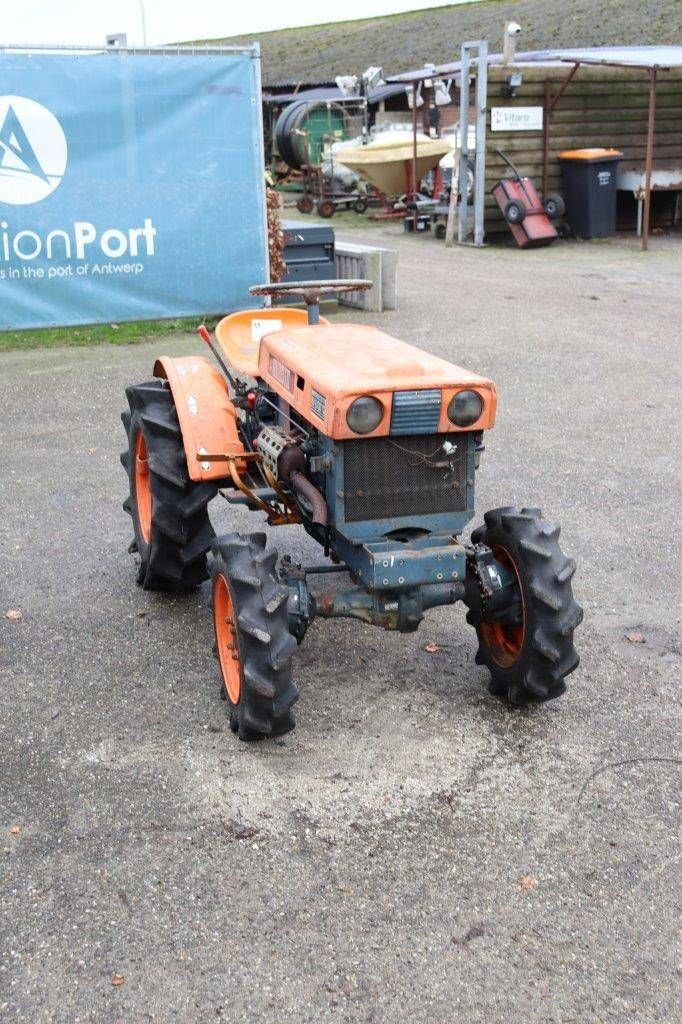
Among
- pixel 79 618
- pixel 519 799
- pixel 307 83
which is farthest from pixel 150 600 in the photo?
pixel 307 83

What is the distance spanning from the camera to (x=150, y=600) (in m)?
4.97

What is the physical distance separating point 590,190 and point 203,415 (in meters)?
14.1

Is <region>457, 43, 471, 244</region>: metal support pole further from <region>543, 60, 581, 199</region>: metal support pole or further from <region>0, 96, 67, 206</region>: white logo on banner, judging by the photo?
<region>0, 96, 67, 206</region>: white logo on banner

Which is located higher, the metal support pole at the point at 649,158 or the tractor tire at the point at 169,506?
the metal support pole at the point at 649,158

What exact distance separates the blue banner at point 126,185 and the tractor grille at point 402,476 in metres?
7.09

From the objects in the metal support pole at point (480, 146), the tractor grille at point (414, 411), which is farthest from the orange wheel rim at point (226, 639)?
the metal support pole at point (480, 146)

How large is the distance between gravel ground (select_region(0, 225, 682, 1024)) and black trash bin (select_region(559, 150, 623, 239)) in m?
12.3

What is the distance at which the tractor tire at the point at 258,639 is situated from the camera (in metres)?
3.52

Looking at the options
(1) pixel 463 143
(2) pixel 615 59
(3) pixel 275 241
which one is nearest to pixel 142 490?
(3) pixel 275 241

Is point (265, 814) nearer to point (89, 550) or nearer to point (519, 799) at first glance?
point (519, 799)

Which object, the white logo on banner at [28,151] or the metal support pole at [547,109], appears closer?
the white logo on banner at [28,151]

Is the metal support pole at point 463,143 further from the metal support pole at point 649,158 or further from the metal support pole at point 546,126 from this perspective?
the metal support pole at point 649,158

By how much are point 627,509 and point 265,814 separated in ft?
10.7

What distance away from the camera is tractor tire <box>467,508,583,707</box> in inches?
146
